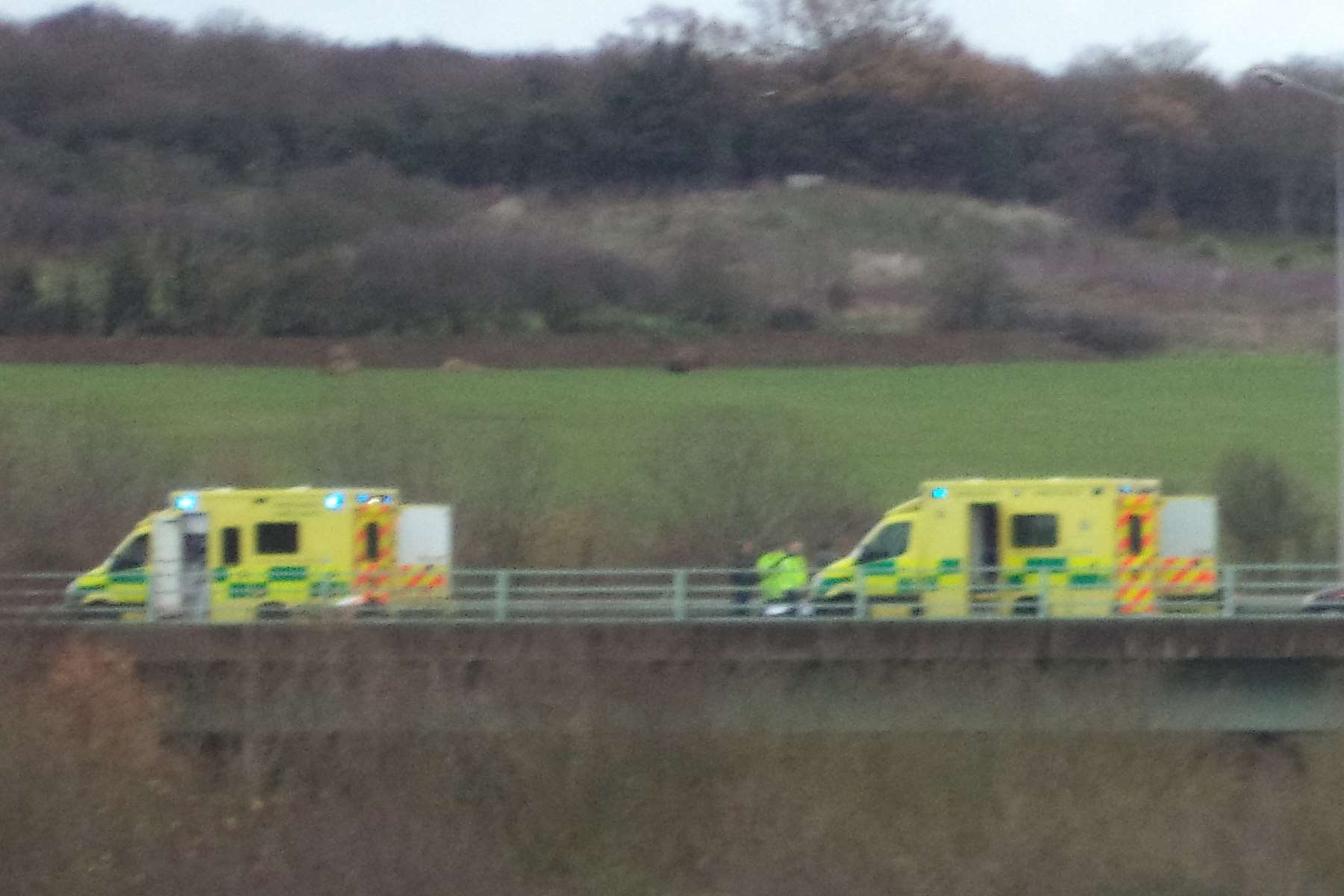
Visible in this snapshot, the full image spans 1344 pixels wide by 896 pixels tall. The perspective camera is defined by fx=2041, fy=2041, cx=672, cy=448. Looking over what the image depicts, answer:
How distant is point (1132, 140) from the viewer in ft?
314

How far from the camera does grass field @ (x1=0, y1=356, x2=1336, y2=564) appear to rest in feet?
142

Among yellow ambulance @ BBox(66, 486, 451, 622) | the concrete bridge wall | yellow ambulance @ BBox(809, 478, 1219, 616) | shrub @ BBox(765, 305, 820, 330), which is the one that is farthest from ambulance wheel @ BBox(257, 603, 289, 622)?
shrub @ BBox(765, 305, 820, 330)

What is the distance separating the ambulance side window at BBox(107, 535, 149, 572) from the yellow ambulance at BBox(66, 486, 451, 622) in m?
0.13

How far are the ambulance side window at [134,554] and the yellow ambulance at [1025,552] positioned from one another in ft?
29.6

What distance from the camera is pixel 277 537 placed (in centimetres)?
2625

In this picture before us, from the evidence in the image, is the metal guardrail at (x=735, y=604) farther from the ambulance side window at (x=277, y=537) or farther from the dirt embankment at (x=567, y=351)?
the dirt embankment at (x=567, y=351)

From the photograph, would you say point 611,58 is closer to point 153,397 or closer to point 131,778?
point 153,397

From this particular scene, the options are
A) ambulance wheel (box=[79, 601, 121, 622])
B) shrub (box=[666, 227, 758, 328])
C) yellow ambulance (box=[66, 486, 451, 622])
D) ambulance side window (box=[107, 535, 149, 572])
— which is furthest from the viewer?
shrub (box=[666, 227, 758, 328])

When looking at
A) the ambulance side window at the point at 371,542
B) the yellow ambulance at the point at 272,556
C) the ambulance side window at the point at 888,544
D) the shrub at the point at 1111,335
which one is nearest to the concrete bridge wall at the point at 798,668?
the yellow ambulance at the point at 272,556

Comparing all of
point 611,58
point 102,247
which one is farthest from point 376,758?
point 611,58

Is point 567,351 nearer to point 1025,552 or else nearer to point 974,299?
point 974,299

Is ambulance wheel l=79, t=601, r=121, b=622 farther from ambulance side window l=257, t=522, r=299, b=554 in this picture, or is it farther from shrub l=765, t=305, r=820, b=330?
shrub l=765, t=305, r=820, b=330

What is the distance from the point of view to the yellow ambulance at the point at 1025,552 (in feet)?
82.7

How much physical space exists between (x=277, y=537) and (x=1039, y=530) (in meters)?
9.73
